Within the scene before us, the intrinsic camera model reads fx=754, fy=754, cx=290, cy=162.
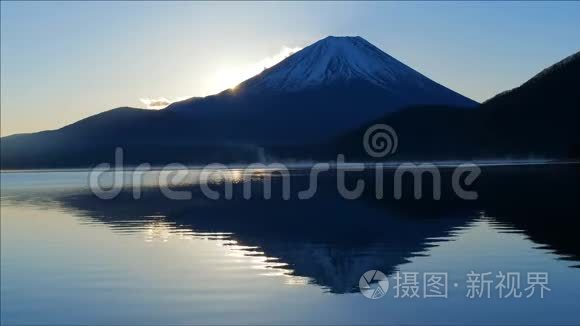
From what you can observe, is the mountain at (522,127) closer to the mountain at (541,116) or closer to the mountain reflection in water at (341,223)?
the mountain at (541,116)

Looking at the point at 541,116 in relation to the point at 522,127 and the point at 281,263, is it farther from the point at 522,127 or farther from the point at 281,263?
the point at 281,263

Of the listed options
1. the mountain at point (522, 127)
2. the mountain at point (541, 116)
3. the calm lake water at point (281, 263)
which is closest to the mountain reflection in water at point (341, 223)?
the calm lake water at point (281, 263)

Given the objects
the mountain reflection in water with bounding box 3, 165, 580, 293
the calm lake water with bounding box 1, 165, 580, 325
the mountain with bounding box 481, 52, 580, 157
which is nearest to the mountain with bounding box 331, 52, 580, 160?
the mountain with bounding box 481, 52, 580, 157

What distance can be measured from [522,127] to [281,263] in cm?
16256

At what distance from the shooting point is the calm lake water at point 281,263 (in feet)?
54.5

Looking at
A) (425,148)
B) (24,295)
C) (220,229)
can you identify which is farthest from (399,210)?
(425,148)

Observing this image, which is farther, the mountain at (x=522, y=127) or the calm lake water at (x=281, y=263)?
the mountain at (x=522, y=127)

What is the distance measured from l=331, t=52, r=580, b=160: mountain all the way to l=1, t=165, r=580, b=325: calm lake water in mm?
127891

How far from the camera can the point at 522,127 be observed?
176375mm

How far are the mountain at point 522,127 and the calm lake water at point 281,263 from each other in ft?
420

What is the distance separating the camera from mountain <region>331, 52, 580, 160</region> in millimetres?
165000

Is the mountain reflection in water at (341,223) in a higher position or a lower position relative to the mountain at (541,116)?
lower

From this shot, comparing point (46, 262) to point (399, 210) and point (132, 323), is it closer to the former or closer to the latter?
point (132, 323)

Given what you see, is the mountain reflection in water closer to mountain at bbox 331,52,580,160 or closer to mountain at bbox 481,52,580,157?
mountain at bbox 481,52,580,157
